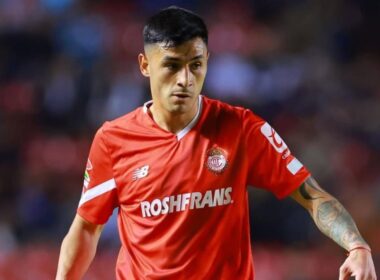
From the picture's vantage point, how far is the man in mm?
3461

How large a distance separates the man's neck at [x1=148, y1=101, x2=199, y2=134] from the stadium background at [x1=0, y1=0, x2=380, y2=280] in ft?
9.80

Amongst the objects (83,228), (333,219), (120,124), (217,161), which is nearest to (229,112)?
(217,161)

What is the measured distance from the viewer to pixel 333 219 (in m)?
3.36

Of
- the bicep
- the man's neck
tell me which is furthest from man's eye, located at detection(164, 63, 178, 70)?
the bicep

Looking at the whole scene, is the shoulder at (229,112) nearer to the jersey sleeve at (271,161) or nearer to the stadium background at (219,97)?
the jersey sleeve at (271,161)

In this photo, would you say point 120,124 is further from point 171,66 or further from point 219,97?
point 219,97

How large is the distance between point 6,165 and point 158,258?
160 inches

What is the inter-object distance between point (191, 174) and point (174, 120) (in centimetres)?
26

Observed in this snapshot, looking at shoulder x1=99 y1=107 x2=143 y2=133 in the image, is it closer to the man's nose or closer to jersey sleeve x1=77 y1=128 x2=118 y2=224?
jersey sleeve x1=77 y1=128 x2=118 y2=224

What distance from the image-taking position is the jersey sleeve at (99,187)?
370 cm

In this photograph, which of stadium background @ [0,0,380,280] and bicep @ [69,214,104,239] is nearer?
bicep @ [69,214,104,239]

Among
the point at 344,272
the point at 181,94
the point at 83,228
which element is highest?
the point at 181,94

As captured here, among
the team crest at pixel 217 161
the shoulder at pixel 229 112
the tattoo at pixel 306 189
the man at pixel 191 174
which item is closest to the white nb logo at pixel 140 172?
the man at pixel 191 174

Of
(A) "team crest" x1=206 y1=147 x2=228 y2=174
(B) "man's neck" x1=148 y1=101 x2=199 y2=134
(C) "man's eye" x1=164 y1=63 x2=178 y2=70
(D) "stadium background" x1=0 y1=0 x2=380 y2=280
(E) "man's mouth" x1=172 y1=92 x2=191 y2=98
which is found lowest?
(D) "stadium background" x1=0 y1=0 x2=380 y2=280
